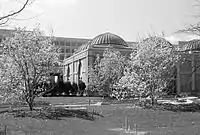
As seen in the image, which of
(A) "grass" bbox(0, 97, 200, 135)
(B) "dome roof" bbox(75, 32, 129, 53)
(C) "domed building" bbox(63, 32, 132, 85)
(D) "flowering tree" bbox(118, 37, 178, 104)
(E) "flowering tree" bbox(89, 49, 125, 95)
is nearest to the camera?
(A) "grass" bbox(0, 97, 200, 135)

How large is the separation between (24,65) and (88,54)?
48.0 m

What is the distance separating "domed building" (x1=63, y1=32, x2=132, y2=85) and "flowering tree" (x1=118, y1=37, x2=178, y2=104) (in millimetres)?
38065

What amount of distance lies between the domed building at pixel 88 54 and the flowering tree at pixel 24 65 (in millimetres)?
45168

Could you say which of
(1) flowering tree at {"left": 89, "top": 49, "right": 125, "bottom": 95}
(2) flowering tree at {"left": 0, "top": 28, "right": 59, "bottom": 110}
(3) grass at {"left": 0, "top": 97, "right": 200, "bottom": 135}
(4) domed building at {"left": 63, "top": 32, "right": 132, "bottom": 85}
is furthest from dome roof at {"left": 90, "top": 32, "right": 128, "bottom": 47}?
(3) grass at {"left": 0, "top": 97, "right": 200, "bottom": 135}

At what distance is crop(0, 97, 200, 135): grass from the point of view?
15.1 meters

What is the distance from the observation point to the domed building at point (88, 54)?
72750 mm

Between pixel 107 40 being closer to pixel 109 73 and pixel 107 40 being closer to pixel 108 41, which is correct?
pixel 108 41

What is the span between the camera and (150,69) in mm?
31672

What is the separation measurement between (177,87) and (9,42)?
216 ft

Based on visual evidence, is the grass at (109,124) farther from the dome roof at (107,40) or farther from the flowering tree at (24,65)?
the dome roof at (107,40)

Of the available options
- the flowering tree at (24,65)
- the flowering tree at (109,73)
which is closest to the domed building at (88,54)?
the flowering tree at (109,73)

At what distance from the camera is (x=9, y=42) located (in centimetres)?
Result: 2542

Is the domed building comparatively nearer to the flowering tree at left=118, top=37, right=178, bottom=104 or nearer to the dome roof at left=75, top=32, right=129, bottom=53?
the dome roof at left=75, top=32, right=129, bottom=53

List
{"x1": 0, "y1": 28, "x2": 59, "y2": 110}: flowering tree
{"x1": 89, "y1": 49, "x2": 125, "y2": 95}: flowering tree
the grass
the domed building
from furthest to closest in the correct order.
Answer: the domed building < {"x1": 89, "y1": 49, "x2": 125, "y2": 95}: flowering tree < {"x1": 0, "y1": 28, "x2": 59, "y2": 110}: flowering tree < the grass
